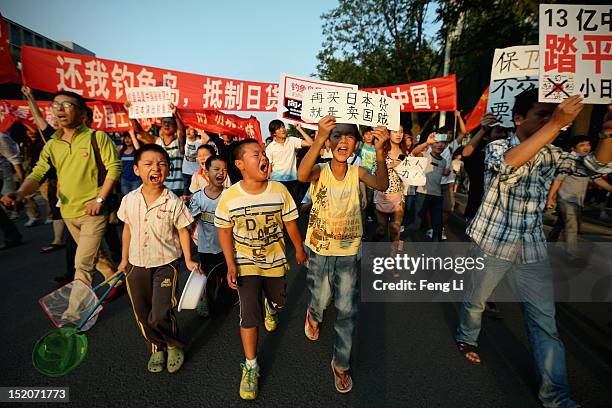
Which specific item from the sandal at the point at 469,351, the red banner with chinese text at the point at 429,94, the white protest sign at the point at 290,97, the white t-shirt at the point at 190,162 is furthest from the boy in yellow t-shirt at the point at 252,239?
the red banner with chinese text at the point at 429,94

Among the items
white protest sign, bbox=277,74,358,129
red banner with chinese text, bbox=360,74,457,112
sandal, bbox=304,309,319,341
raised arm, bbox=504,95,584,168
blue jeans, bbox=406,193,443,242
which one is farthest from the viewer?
red banner with chinese text, bbox=360,74,457,112

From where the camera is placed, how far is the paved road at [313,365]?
2068mm

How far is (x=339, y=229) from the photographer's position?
2238 mm

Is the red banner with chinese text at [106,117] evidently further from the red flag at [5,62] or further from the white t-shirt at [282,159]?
the red flag at [5,62]

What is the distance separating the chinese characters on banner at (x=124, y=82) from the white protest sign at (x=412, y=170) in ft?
11.6

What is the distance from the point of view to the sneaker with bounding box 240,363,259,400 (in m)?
2.04

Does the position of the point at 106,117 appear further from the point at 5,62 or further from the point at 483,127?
the point at 483,127

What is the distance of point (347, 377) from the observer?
2.16 metres

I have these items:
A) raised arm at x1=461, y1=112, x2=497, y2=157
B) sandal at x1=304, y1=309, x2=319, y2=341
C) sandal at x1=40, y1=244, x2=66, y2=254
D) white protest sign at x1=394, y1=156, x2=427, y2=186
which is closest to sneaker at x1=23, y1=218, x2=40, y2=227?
sandal at x1=40, y1=244, x2=66, y2=254

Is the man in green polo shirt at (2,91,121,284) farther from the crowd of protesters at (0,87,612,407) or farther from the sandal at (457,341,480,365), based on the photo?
the sandal at (457,341,480,365)

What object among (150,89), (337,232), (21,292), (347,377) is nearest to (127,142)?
(150,89)

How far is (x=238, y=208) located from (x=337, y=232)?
72 cm

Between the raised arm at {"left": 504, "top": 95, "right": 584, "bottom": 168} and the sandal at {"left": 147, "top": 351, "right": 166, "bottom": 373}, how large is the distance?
9.14ft

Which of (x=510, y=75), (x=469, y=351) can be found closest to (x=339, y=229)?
A: (x=469, y=351)
